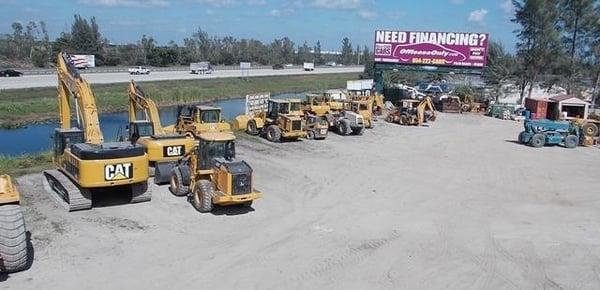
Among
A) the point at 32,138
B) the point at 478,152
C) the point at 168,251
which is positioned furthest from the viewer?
the point at 32,138

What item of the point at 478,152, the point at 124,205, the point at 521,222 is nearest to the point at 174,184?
the point at 124,205

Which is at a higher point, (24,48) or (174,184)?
(24,48)

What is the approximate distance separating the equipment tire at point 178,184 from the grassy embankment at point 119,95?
524 cm

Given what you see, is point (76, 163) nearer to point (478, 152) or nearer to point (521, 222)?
point (521, 222)

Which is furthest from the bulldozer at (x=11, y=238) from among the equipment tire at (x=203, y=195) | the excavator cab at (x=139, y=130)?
the excavator cab at (x=139, y=130)

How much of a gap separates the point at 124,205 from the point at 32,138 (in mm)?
20862

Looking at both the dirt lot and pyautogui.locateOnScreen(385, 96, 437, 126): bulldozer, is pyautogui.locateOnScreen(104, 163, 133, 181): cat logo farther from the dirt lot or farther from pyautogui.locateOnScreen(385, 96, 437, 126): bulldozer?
pyautogui.locateOnScreen(385, 96, 437, 126): bulldozer

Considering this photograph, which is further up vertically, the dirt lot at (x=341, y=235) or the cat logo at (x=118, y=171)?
the cat logo at (x=118, y=171)

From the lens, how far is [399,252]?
1223cm

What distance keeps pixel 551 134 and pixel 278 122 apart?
569 inches

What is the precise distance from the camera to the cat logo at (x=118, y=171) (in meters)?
13.3

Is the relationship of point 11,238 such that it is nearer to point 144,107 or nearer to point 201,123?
point 144,107

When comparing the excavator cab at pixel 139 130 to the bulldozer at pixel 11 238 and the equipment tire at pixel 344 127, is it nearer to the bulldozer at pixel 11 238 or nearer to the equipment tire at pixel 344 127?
the bulldozer at pixel 11 238

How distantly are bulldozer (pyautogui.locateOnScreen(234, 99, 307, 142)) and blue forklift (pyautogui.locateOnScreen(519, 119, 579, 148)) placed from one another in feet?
39.8
